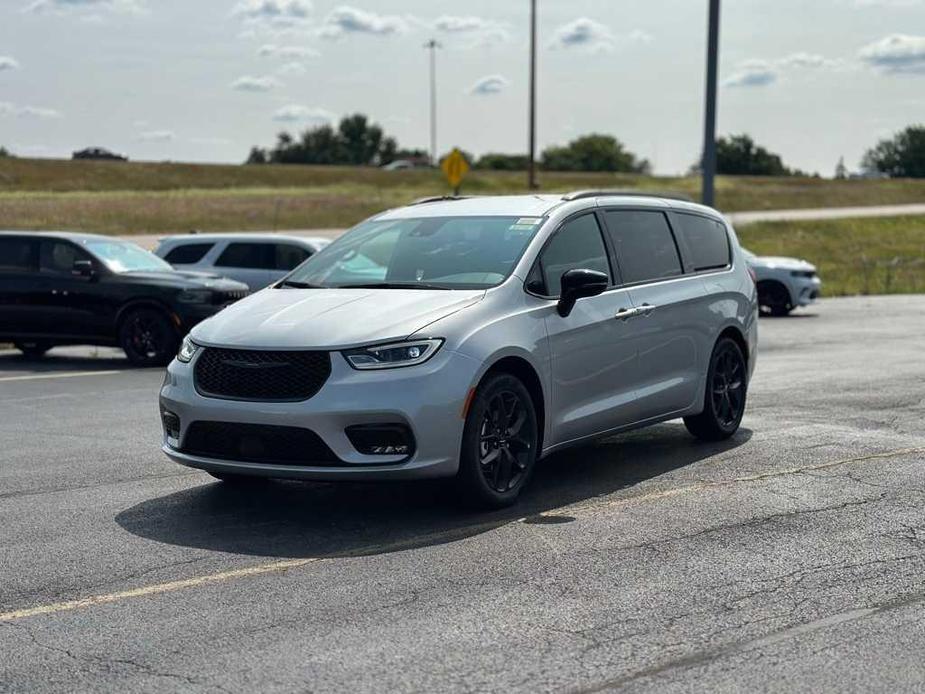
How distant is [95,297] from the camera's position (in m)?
17.1

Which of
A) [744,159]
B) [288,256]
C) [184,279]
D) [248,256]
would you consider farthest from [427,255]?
[744,159]

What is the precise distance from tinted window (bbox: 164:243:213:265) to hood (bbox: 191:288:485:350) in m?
13.5

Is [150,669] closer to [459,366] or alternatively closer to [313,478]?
[313,478]

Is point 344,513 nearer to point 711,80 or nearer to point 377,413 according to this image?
point 377,413

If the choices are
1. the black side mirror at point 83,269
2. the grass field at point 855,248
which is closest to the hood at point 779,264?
the grass field at point 855,248

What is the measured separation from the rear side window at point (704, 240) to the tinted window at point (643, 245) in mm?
243

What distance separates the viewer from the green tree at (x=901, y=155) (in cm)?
14738

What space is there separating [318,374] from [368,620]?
6.10ft

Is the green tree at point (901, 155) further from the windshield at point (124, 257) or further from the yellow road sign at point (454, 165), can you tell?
the windshield at point (124, 257)

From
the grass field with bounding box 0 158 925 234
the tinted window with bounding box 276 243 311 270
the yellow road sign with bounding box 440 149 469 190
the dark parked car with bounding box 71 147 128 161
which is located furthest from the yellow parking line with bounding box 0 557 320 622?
the dark parked car with bounding box 71 147 128 161

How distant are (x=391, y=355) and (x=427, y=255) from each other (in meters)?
1.37

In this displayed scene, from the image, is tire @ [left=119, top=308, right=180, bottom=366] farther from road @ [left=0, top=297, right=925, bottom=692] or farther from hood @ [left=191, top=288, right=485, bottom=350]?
hood @ [left=191, top=288, right=485, bottom=350]

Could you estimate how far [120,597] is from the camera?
5.96 metres

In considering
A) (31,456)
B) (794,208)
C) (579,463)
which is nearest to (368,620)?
(579,463)
